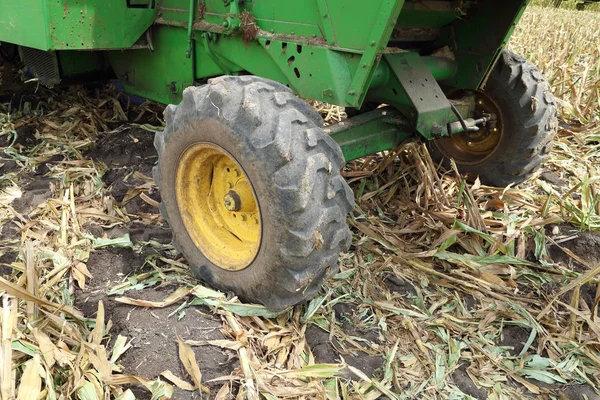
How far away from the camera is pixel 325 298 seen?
8.64 ft

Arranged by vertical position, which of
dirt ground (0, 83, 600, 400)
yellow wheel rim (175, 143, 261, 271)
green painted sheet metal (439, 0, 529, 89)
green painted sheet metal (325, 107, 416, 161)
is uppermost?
green painted sheet metal (439, 0, 529, 89)

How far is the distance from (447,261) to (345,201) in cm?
111

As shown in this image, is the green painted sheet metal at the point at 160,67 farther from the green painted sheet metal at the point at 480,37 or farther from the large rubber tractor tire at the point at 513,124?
the large rubber tractor tire at the point at 513,124

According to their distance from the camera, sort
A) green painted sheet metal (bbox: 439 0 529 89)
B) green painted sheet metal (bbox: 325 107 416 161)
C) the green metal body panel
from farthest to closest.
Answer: green painted sheet metal (bbox: 439 0 529 89)
green painted sheet metal (bbox: 325 107 416 161)
the green metal body panel

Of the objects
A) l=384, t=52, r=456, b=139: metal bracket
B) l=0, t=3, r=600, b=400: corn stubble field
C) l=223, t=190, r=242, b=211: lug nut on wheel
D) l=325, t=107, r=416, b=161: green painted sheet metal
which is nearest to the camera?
l=0, t=3, r=600, b=400: corn stubble field

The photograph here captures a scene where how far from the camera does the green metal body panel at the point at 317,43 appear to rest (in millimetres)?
2430

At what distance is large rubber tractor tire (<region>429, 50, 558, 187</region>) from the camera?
139 inches

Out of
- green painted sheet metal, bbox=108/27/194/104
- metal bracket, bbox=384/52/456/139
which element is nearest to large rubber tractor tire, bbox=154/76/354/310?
metal bracket, bbox=384/52/456/139

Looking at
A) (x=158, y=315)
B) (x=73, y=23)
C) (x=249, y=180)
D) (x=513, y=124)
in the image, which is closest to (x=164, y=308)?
(x=158, y=315)

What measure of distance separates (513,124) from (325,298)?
1.95m

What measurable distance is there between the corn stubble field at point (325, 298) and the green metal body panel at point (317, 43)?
2.25 ft

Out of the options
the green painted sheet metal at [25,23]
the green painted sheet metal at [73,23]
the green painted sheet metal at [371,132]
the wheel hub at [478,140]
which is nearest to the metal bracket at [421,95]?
the green painted sheet metal at [371,132]

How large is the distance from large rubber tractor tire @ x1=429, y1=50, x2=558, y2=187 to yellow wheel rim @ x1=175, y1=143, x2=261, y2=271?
6.24 feet

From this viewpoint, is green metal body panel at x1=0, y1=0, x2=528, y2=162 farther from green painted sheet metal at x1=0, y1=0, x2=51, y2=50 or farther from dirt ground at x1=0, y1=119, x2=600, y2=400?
dirt ground at x1=0, y1=119, x2=600, y2=400
